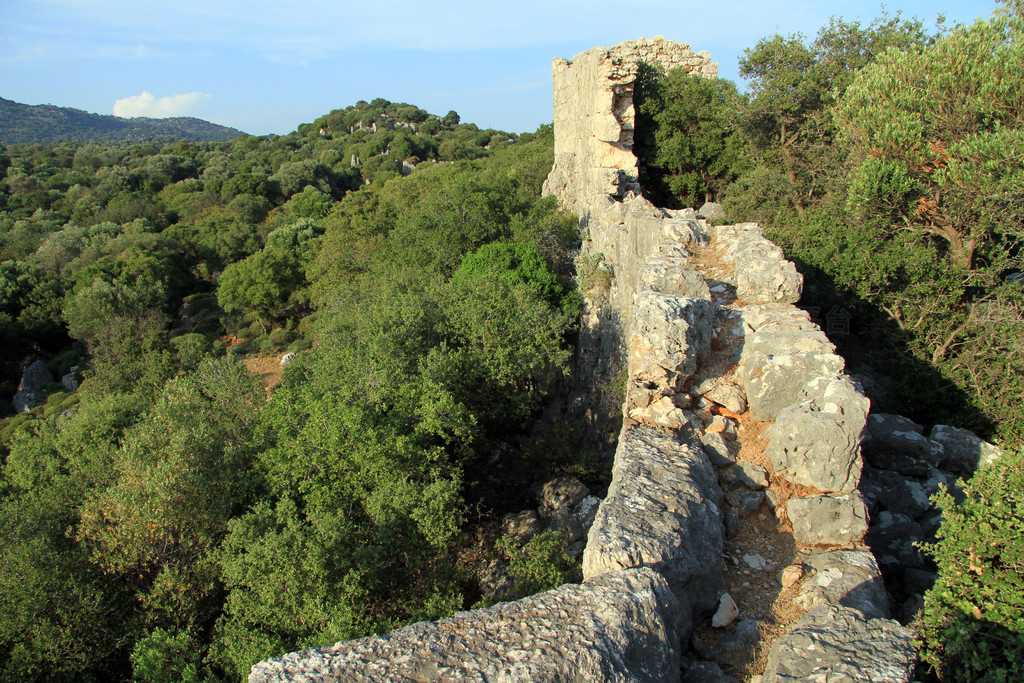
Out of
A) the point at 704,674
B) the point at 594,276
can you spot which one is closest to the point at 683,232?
the point at 594,276

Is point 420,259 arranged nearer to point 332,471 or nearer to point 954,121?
point 332,471

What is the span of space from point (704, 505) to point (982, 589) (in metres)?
2.34

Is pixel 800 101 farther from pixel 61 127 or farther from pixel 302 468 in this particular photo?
pixel 61 127

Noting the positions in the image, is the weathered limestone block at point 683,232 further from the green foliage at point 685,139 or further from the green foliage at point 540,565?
the green foliage at point 685,139

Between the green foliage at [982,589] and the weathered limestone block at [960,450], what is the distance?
4.40 meters

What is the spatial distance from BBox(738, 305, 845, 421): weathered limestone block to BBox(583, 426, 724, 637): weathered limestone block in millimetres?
1458

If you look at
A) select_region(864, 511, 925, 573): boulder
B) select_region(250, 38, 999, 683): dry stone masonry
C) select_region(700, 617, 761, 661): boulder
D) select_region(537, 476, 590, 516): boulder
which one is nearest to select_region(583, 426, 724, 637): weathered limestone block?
select_region(250, 38, 999, 683): dry stone masonry

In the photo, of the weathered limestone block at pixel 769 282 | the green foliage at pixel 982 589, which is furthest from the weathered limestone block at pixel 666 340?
the green foliage at pixel 982 589

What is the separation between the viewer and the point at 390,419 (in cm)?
1077

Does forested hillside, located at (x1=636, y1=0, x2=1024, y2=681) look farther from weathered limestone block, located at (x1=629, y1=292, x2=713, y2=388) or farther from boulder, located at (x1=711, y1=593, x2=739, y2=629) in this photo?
boulder, located at (x1=711, y1=593, x2=739, y2=629)

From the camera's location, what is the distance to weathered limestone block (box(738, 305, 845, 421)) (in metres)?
7.62

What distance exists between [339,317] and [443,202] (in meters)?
6.93

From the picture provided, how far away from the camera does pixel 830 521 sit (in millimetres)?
6418

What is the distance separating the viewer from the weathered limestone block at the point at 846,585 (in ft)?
18.7
